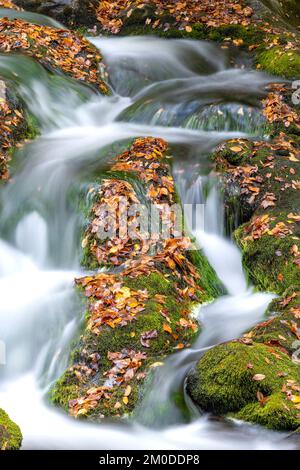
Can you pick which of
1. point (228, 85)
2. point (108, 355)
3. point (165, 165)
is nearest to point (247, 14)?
point (228, 85)

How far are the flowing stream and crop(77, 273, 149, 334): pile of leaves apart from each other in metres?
0.22

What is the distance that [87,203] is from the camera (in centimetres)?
815

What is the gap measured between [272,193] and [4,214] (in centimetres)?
358

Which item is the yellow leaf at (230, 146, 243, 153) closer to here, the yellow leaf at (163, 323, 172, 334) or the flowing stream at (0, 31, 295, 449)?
the flowing stream at (0, 31, 295, 449)

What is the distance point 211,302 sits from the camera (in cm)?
752

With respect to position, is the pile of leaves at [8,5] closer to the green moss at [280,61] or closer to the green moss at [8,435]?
the green moss at [280,61]

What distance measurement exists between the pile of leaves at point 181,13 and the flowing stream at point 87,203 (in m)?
0.65

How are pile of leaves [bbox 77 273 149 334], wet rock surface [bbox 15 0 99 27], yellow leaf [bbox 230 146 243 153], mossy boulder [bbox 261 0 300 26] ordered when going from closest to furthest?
1. pile of leaves [bbox 77 273 149 334]
2. yellow leaf [bbox 230 146 243 153]
3. wet rock surface [bbox 15 0 99 27]
4. mossy boulder [bbox 261 0 300 26]

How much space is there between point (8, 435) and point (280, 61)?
32.2ft

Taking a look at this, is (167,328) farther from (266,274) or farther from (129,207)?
(129,207)

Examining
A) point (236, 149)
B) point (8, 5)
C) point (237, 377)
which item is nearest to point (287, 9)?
point (8, 5)

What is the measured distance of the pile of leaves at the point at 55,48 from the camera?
460 inches

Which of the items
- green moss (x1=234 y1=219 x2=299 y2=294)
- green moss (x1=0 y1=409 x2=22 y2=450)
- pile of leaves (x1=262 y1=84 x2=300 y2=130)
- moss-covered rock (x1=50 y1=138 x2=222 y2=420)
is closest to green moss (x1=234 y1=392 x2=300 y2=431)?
moss-covered rock (x1=50 y1=138 x2=222 y2=420)

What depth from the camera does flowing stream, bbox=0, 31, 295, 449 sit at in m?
5.36
